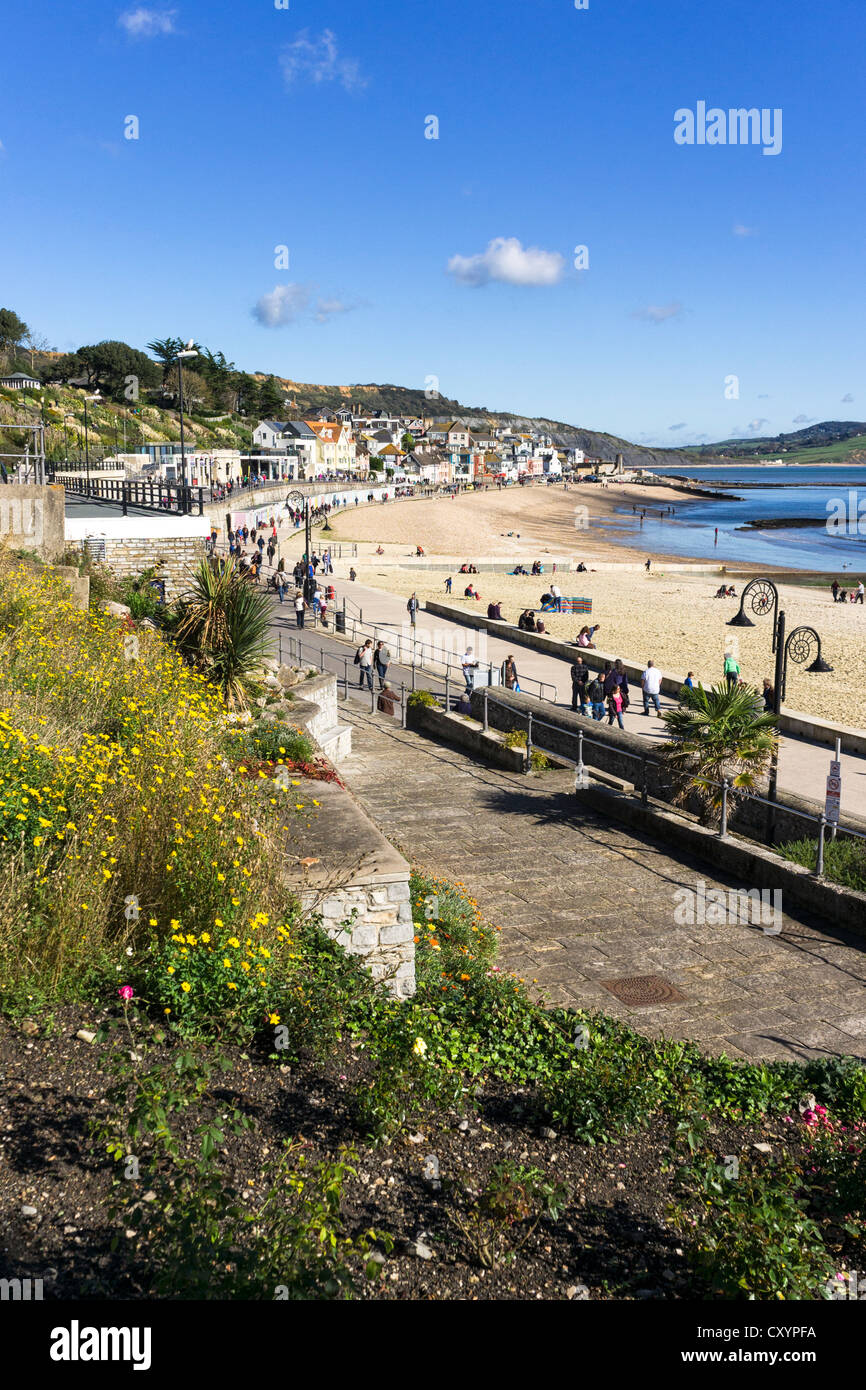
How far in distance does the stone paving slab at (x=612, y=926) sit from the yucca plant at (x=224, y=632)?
2050 millimetres

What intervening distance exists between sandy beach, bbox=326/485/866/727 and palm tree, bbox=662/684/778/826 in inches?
434

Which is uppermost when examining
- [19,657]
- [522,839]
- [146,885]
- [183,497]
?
[183,497]

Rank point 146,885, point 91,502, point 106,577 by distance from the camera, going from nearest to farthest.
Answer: point 146,885, point 106,577, point 91,502

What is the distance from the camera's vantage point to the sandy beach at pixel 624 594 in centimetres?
2669

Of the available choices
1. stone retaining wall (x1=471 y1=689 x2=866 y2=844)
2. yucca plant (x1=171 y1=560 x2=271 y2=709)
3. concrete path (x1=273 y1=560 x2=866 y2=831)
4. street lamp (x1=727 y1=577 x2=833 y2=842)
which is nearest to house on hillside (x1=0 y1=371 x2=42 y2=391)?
concrete path (x1=273 y1=560 x2=866 y2=831)

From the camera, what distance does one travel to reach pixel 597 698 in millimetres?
18906

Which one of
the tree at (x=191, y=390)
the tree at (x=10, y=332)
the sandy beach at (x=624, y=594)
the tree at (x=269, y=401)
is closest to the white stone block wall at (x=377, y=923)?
the sandy beach at (x=624, y=594)

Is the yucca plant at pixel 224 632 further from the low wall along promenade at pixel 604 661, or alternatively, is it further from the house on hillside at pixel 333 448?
the house on hillside at pixel 333 448

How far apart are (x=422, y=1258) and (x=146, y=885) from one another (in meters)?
2.70

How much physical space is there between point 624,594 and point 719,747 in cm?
3366

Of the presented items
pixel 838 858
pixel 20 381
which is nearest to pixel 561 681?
pixel 838 858

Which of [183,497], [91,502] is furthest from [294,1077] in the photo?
[91,502]

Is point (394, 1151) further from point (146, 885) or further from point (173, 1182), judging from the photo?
point (146, 885)

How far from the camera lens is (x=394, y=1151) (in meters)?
4.70
